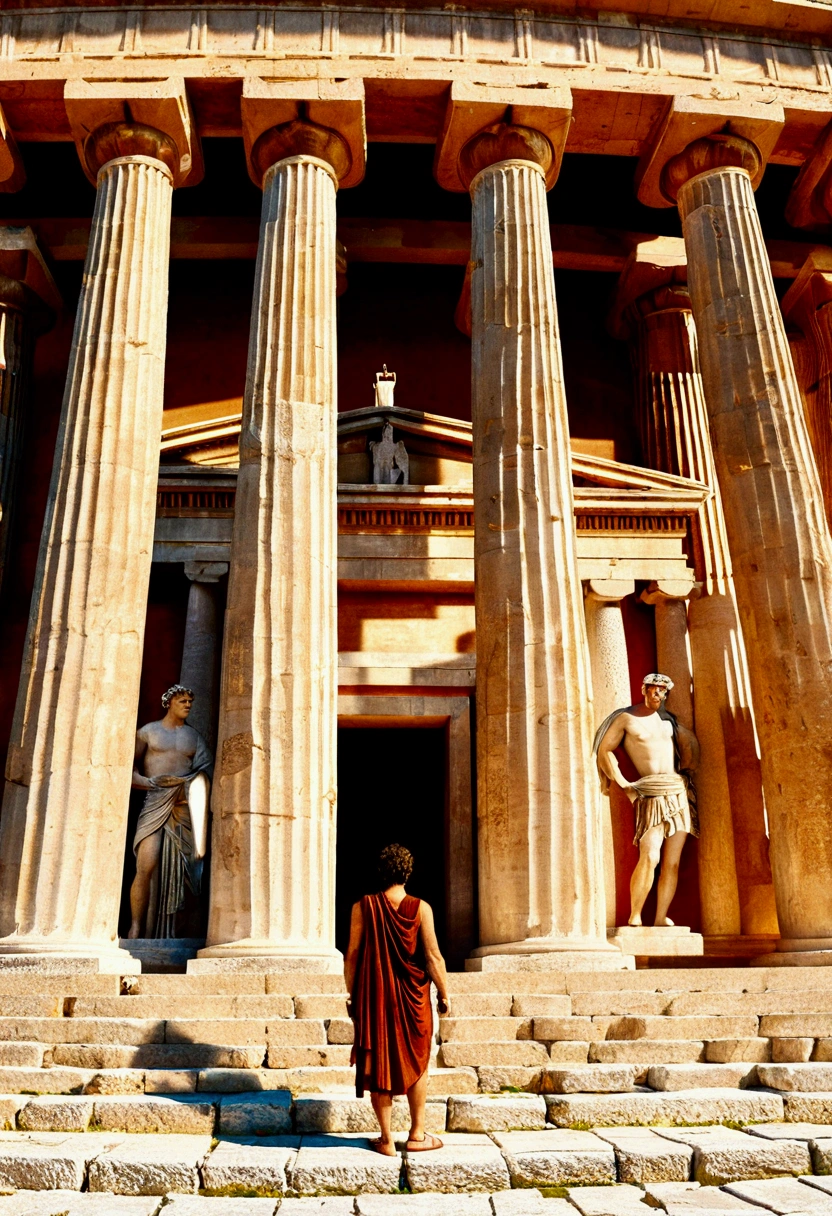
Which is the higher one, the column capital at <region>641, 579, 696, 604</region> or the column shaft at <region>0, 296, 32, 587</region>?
the column shaft at <region>0, 296, 32, 587</region>

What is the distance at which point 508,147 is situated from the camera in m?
13.8

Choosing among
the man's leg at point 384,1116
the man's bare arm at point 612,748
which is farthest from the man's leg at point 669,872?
the man's leg at point 384,1116

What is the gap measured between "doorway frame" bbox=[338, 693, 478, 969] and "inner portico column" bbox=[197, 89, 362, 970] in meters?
3.14

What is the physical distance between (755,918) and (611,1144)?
8.78m

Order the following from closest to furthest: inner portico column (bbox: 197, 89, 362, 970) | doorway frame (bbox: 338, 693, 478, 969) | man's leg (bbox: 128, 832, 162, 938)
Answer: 1. inner portico column (bbox: 197, 89, 362, 970)
2. man's leg (bbox: 128, 832, 162, 938)
3. doorway frame (bbox: 338, 693, 478, 969)

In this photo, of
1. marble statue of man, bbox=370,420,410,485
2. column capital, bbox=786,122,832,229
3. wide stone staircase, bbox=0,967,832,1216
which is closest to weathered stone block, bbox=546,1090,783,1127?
wide stone staircase, bbox=0,967,832,1216

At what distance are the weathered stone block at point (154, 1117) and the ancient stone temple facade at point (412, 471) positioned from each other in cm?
308

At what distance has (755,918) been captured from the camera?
1412 cm

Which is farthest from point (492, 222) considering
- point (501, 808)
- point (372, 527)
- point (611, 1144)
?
point (611, 1144)

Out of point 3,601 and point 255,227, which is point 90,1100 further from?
point 255,227

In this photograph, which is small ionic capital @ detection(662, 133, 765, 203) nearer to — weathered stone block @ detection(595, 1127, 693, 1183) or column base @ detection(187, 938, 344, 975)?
column base @ detection(187, 938, 344, 975)

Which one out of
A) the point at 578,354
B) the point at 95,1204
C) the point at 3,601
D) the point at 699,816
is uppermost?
the point at 578,354

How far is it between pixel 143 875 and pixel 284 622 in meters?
3.59

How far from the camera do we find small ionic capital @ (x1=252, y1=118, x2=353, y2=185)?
13.7 m
